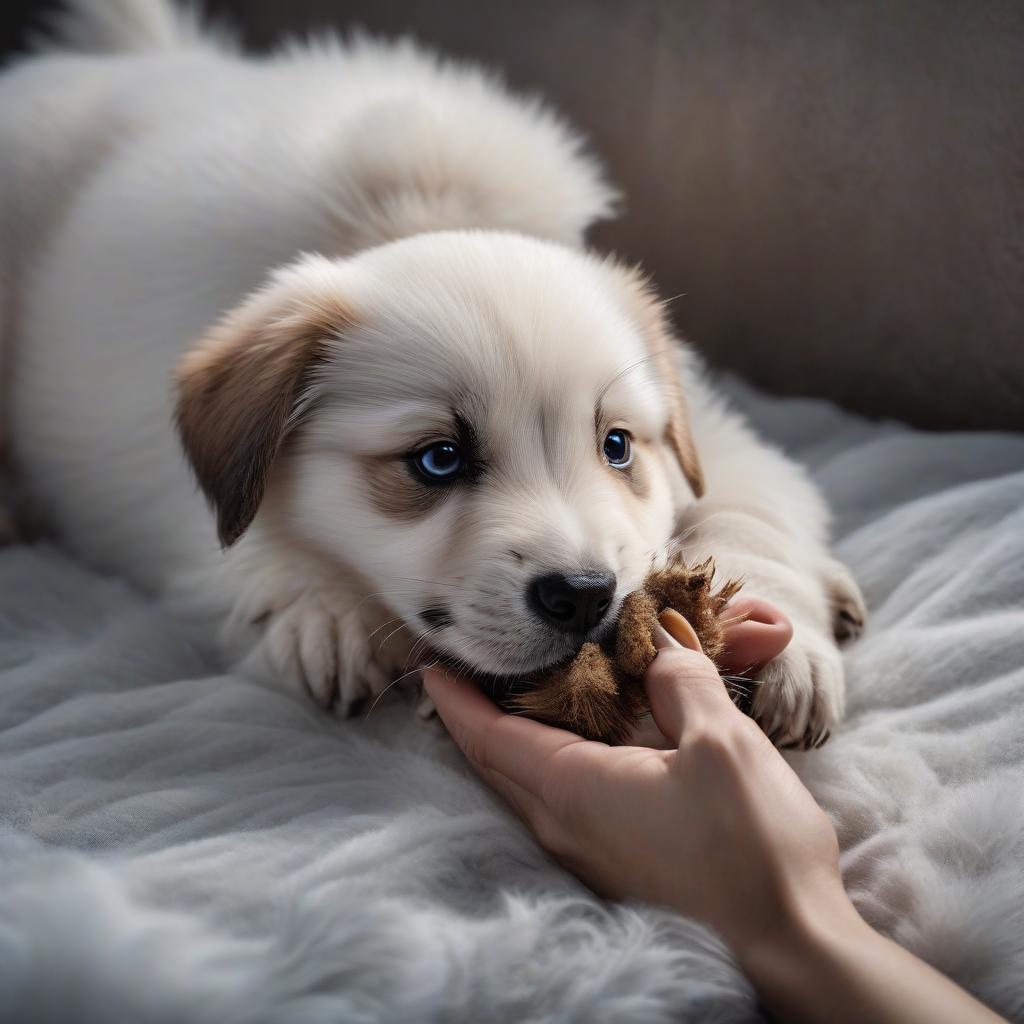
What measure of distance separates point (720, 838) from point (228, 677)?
0.90 metres

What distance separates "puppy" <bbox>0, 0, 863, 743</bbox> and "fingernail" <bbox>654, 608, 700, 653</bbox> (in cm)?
6

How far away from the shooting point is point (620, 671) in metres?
1.24

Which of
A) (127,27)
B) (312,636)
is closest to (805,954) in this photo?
(312,636)

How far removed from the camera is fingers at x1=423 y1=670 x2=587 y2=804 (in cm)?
118

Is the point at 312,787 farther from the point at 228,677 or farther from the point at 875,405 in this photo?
the point at 875,405

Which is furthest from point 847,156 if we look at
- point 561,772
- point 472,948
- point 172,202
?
point 472,948

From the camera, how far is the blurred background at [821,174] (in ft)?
6.83

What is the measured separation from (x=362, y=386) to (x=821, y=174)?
136 centimetres

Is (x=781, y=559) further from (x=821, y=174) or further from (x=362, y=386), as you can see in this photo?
(x=821, y=174)

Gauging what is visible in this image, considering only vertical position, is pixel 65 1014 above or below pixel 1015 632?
below

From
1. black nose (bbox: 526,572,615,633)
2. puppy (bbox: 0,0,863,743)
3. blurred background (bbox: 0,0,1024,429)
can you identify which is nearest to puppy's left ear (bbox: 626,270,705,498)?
puppy (bbox: 0,0,863,743)

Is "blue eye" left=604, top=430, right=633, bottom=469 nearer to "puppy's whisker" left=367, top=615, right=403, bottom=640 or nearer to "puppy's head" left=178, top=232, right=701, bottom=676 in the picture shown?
"puppy's head" left=178, top=232, right=701, bottom=676

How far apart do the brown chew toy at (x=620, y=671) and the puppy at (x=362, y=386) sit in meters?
0.04

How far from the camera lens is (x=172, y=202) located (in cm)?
203
